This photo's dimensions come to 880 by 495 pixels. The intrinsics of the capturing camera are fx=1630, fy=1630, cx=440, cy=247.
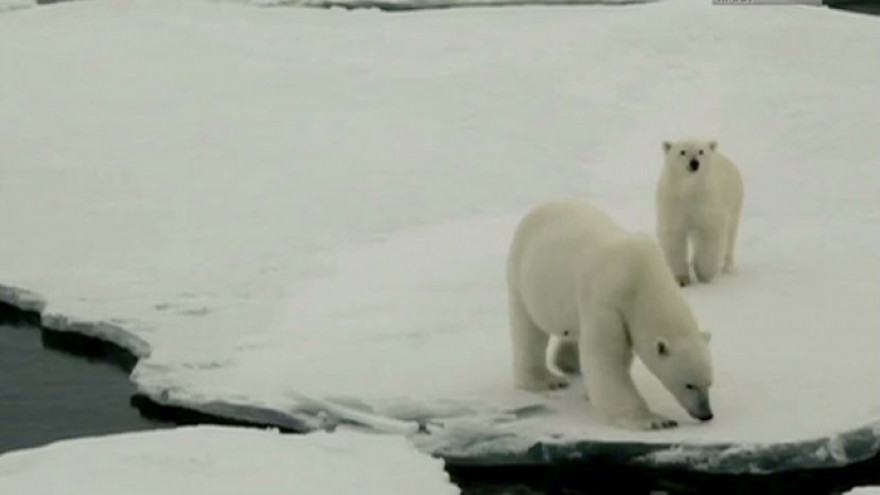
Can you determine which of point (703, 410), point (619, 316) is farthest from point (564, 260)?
point (703, 410)

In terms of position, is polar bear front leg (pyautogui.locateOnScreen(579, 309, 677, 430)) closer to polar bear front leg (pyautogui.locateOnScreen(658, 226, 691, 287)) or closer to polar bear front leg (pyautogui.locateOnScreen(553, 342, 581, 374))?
polar bear front leg (pyautogui.locateOnScreen(553, 342, 581, 374))

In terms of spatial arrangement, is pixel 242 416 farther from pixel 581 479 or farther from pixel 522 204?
pixel 522 204

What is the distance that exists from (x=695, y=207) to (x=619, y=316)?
61.1 inches

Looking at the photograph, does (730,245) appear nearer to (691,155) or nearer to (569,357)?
(691,155)

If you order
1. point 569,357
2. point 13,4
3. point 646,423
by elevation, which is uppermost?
point 13,4

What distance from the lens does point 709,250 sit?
676cm

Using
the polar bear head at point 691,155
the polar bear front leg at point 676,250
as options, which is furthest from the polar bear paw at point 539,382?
the polar bear head at point 691,155

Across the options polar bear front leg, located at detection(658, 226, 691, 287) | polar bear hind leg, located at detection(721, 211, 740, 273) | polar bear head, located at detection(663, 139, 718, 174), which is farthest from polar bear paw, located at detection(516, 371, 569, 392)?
polar bear hind leg, located at detection(721, 211, 740, 273)

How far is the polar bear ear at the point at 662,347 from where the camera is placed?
5207 millimetres

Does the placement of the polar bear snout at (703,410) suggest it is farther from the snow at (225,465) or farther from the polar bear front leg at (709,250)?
the polar bear front leg at (709,250)

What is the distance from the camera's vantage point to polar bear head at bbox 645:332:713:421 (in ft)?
17.1

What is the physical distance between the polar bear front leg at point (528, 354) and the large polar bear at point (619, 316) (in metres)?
0.13

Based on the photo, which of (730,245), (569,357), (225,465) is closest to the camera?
(225,465)

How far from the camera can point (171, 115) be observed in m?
10.4
